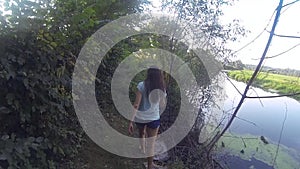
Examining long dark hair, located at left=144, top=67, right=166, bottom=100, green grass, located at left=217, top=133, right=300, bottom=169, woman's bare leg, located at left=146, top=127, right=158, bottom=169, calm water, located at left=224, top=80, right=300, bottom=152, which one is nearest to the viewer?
long dark hair, located at left=144, top=67, right=166, bottom=100

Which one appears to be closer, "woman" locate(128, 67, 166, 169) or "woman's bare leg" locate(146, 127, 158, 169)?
"woman" locate(128, 67, 166, 169)

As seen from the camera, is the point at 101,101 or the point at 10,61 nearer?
the point at 10,61

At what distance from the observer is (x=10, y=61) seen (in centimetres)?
210

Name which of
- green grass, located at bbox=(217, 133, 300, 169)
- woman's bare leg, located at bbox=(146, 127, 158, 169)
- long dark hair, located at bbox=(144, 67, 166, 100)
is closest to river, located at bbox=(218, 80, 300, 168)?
green grass, located at bbox=(217, 133, 300, 169)

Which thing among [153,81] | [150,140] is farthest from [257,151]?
[153,81]

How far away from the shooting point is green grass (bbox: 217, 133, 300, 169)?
5989 mm

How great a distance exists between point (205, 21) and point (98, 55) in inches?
83.6

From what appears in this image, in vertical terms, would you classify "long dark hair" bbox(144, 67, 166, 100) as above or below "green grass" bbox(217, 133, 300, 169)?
above

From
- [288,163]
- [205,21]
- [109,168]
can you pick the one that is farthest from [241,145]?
[109,168]

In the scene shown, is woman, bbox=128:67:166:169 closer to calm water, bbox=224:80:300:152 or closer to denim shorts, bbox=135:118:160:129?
denim shorts, bbox=135:118:160:129

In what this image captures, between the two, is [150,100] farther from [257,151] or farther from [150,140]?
[257,151]

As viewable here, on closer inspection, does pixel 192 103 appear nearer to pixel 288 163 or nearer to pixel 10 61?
pixel 288 163

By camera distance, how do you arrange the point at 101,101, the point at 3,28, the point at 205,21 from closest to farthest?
the point at 3,28 < the point at 205,21 < the point at 101,101

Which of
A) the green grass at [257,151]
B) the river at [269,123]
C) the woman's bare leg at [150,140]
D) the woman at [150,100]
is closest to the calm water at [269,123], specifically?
the river at [269,123]
